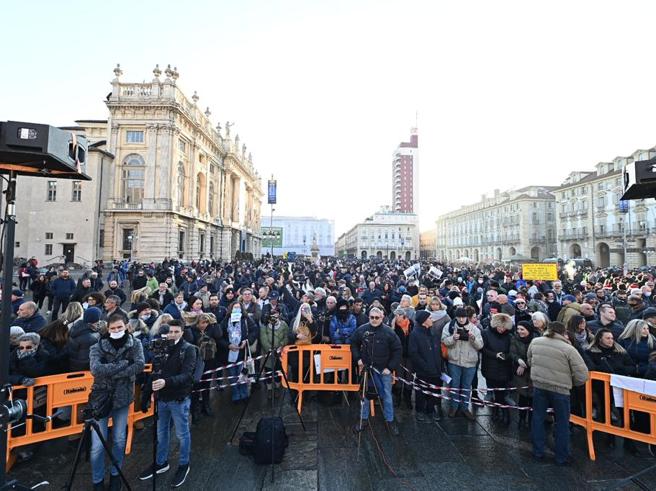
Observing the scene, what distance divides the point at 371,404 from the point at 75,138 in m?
5.42

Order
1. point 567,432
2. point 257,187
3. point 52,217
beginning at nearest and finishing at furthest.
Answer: point 567,432 < point 52,217 < point 257,187

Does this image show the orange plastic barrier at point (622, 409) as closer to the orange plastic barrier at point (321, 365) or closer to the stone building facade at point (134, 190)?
the orange plastic barrier at point (321, 365)

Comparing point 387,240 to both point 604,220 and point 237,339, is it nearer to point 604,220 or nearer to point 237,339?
point 604,220

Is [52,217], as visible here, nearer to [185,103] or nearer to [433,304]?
[185,103]

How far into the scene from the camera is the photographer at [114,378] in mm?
3672

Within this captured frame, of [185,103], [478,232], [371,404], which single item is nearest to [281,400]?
[371,404]

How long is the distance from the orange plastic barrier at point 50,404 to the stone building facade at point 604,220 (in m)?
52.6

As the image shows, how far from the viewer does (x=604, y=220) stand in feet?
165

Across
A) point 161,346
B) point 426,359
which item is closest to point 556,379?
point 426,359

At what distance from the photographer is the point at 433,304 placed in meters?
6.55

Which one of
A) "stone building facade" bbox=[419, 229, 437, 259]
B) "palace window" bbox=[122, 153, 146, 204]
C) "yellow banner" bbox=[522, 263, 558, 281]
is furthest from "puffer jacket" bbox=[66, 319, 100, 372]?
"stone building facade" bbox=[419, 229, 437, 259]

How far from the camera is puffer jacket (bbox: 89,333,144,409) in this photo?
3.65 metres

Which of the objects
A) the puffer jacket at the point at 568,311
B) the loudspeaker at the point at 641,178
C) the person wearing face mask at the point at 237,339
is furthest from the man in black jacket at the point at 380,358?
the puffer jacket at the point at 568,311

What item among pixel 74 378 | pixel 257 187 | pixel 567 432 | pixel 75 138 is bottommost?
pixel 567 432
